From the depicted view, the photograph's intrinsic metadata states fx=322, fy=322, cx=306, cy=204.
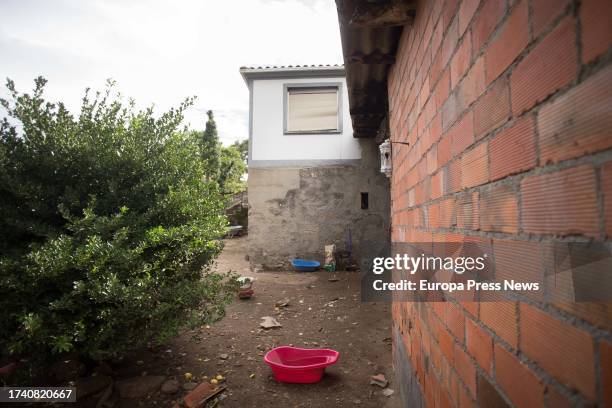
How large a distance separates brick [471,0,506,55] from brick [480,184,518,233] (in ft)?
1.45

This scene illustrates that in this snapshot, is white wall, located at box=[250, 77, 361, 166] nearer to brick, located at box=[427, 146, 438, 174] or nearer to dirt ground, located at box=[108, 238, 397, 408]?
dirt ground, located at box=[108, 238, 397, 408]

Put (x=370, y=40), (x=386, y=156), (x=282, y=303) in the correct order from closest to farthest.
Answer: (x=370, y=40), (x=386, y=156), (x=282, y=303)

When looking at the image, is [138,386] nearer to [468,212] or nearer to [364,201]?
[468,212]

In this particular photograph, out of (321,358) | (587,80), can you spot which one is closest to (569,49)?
(587,80)

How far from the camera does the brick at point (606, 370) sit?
496 mm

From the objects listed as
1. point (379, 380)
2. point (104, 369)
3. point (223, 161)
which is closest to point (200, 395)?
point (104, 369)

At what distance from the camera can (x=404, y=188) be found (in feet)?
7.75

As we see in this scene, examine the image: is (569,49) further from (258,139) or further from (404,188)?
(258,139)

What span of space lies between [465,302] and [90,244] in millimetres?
2755

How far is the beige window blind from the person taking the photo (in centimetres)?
883

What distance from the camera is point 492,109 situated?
89cm

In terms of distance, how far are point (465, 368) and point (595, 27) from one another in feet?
3.36

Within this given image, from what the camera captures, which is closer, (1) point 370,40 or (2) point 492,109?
(2) point 492,109

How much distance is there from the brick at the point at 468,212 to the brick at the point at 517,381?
0.37 m
